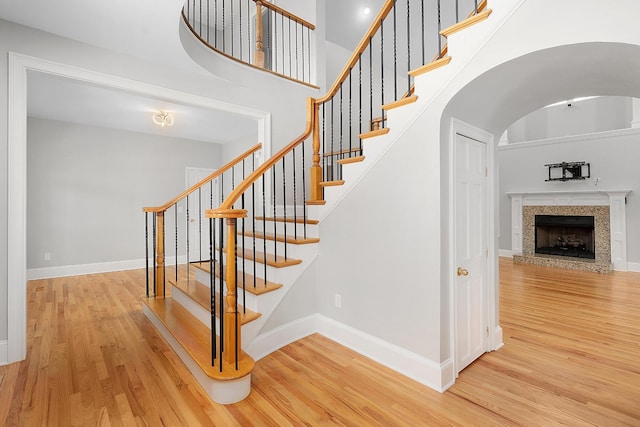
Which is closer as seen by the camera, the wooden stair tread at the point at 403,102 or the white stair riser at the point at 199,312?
the wooden stair tread at the point at 403,102

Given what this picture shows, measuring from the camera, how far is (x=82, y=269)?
17.9 feet

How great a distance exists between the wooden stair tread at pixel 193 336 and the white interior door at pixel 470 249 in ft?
5.06

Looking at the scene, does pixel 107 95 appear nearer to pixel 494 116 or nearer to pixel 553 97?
pixel 494 116

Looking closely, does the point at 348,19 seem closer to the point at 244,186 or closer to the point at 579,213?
the point at 244,186

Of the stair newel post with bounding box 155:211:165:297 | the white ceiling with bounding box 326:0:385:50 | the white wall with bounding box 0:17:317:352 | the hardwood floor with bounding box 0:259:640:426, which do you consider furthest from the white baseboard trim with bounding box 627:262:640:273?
the stair newel post with bounding box 155:211:165:297

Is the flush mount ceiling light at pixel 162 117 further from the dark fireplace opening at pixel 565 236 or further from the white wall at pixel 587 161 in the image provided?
the dark fireplace opening at pixel 565 236

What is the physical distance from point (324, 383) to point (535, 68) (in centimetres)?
243

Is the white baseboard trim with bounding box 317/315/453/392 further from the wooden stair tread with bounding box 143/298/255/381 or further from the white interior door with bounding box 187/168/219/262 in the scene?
the white interior door with bounding box 187/168/219/262

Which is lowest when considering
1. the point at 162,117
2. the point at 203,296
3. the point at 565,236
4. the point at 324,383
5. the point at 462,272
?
the point at 324,383

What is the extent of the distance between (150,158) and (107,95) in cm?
219

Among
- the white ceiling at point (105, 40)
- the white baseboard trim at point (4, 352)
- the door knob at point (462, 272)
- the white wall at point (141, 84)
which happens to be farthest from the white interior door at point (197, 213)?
the door knob at point (462, 272)

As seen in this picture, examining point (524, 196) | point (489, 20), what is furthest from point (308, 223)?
point (524, 196)

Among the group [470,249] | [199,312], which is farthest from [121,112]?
[470,249]

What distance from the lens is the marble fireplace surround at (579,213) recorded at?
5730 millimetres
